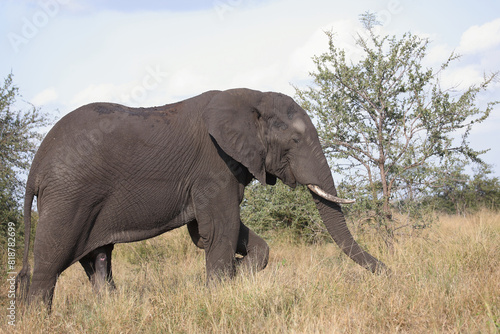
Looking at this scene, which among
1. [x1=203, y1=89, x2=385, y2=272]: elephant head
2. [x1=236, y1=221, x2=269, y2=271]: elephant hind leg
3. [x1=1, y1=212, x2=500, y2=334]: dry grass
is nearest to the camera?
[x1=1, y1=212, x2=500, y2=334]: dry grass

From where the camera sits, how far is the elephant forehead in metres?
5.96

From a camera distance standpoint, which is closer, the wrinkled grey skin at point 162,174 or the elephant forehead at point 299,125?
the wrinkled grey skin at point 162,174

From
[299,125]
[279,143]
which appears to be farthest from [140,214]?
[299,125]

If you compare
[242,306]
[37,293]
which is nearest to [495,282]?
[242,306]

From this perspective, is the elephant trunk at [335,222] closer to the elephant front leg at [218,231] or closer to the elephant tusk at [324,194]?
the elephant tusk at [324,194]

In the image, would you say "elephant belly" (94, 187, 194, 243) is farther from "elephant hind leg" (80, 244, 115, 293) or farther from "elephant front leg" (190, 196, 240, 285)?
"elephant hind leg" (80, 244, 115, 293)

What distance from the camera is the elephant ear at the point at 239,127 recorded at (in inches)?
225

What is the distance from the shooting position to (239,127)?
5.81 meters

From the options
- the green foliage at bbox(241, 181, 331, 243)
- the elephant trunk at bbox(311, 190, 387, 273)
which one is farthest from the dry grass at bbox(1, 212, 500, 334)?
the green foliage at bbox(241, 181, 331, 243)

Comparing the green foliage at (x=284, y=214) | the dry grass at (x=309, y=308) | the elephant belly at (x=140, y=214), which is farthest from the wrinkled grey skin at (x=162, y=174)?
the green foliage at (x=284, y=214)

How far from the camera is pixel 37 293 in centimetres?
531

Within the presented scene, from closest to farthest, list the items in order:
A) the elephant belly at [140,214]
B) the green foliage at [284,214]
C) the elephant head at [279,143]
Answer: the elephant belly at [140,214], the elephant head at [279,143], the green foliage at [284,214]

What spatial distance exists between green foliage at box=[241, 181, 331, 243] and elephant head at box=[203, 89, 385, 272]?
121 inches

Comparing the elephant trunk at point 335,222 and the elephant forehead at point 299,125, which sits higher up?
the elephant forehead at point 299,125
